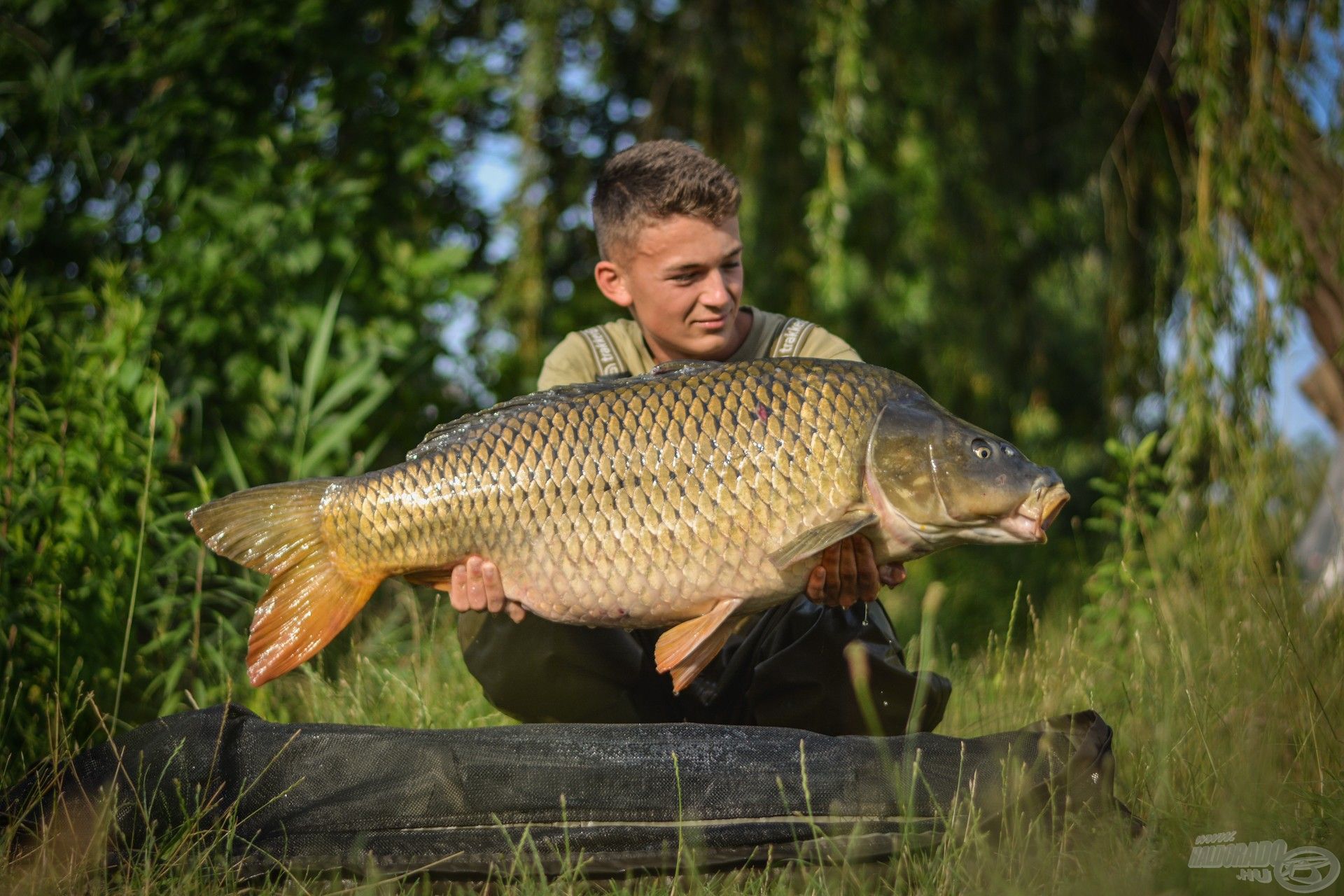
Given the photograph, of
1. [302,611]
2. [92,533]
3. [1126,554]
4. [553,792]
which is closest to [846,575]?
[553,792]

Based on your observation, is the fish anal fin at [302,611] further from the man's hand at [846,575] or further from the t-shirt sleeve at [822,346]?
the t-shirt sleeve at [822,346]

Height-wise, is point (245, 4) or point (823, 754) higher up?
point (245, 4)

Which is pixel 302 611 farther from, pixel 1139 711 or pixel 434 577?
pixel 1139 711

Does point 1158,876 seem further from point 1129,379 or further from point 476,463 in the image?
point 1129,379

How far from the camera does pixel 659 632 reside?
237cm

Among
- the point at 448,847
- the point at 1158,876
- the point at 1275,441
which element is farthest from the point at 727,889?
the point at 1275,441

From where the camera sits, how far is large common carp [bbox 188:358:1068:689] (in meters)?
1.74

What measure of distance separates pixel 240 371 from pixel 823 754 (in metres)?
1.95

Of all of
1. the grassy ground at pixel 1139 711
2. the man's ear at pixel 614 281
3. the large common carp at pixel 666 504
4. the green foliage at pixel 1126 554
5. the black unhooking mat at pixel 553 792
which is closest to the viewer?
the grassy ground at pixel 1139 711

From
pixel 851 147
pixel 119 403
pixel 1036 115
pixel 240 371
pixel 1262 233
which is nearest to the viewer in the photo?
pixel 119 403

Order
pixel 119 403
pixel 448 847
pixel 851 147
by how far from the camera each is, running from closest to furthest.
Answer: pixel 448 847 → pixel 119 403 → pixel 851 147

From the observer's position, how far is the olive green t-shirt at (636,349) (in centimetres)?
238

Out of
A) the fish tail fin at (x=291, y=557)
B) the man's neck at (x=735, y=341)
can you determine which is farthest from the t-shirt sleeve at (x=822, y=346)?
the fish tail fin at (x=291, y=557)

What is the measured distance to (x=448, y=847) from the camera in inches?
65.6
